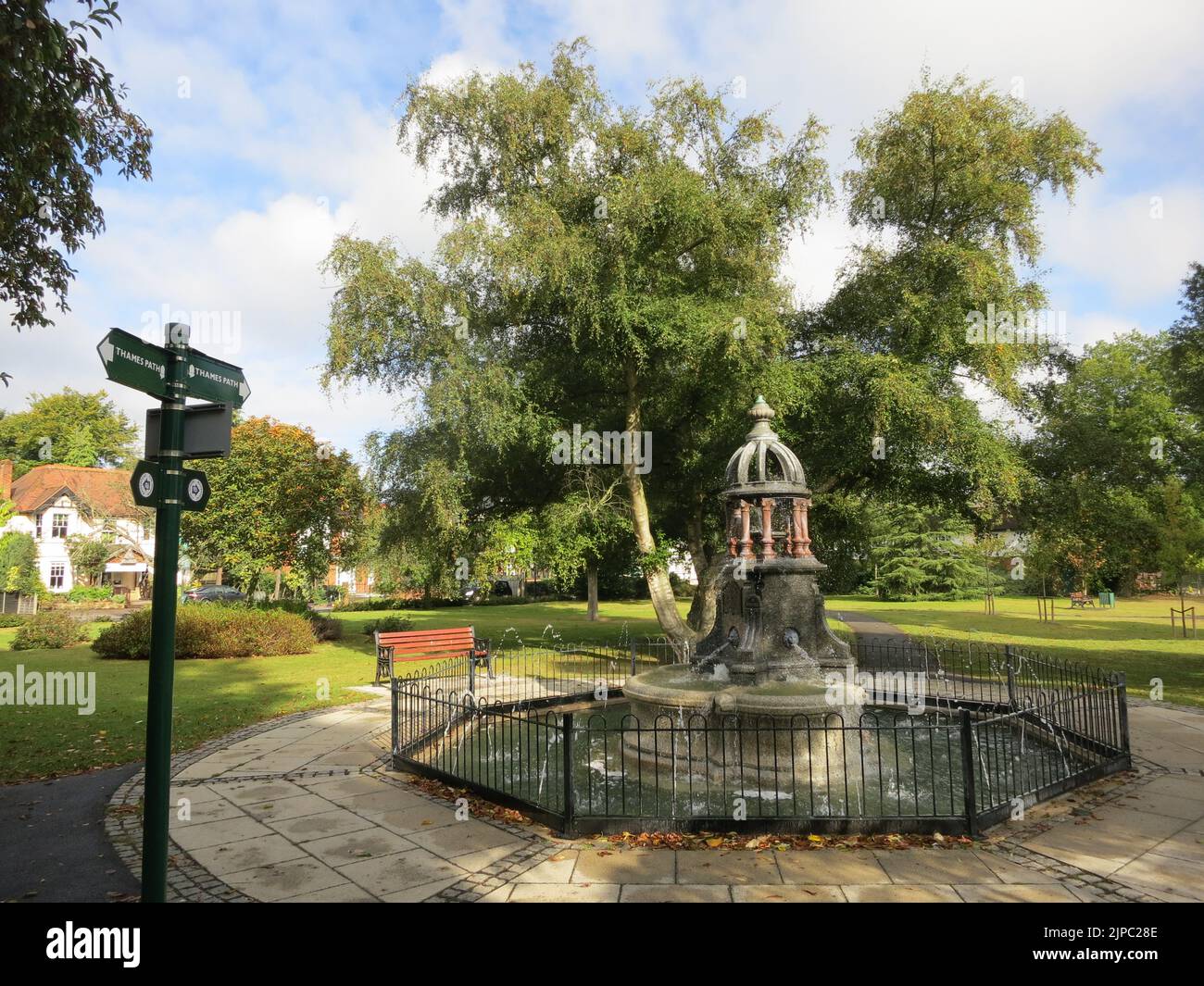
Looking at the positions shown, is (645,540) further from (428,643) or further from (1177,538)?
(1177,538)

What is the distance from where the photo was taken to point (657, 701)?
9.62 metres

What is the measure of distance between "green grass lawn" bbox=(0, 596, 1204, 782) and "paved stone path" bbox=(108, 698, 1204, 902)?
327 centimetres

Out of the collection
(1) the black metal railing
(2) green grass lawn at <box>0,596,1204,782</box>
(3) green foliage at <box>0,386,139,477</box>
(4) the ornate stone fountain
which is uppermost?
(3) green foliage at <box>0,386,139,477</box>

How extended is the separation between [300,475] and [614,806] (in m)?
19.0

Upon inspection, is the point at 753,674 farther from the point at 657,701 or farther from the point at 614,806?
the point at 614,806

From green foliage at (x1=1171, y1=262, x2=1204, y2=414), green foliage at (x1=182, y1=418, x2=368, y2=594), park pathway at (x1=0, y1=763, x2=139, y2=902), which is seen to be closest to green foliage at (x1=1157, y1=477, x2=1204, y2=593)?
Answer: green foliage at (x1=1171, y1=262, x2=1204, y2=414)

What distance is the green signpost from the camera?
3816 millimetres

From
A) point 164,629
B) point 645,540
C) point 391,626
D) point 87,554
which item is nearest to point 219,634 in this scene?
point 391,626

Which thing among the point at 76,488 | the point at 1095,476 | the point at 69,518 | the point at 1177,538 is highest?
the point at 76,488

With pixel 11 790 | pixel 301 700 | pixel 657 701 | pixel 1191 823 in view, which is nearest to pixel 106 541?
pixel 301 700

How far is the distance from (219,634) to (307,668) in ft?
13.8

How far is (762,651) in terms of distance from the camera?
10.4 m

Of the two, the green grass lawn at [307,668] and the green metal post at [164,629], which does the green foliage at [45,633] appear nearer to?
the green grass lawn at [307,668]

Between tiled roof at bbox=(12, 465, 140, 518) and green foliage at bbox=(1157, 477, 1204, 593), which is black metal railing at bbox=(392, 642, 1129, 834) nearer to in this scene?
green foliage at bbox=(1157, 477, 1204, 593)
